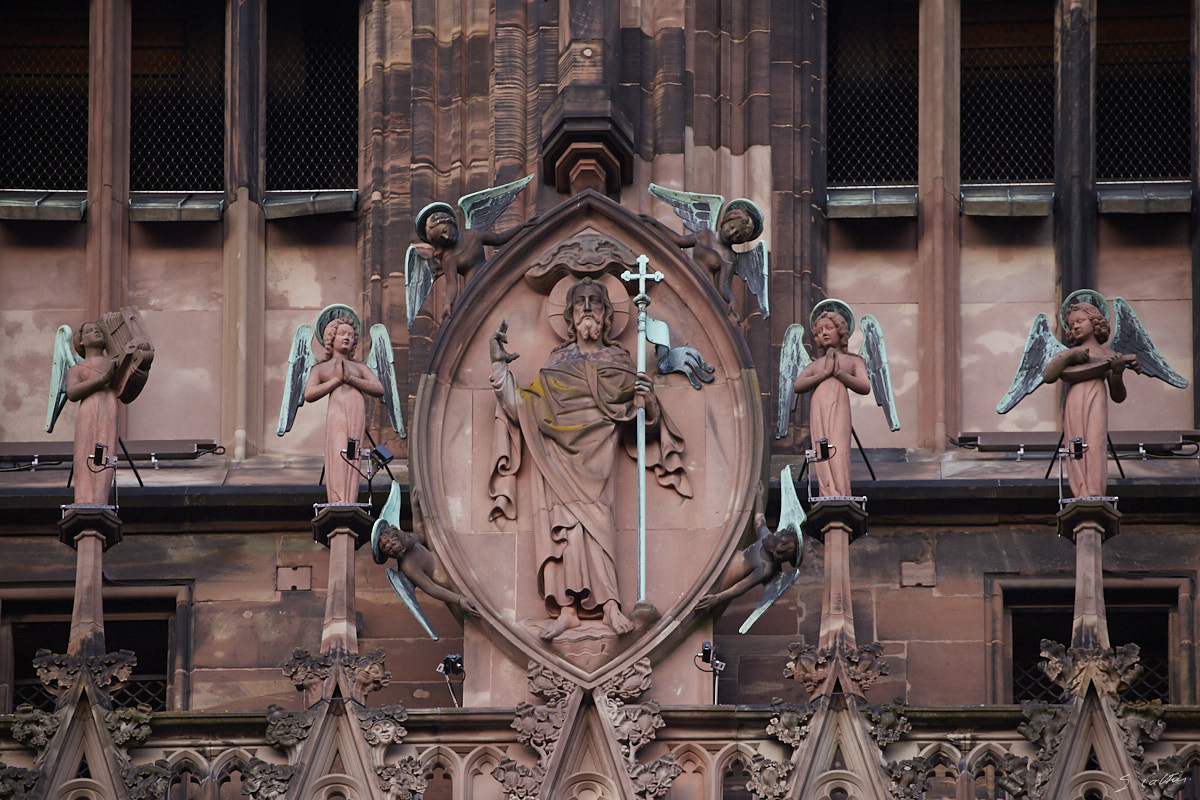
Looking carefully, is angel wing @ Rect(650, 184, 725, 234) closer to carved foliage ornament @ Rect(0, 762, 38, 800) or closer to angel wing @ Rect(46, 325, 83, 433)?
angel wing @ Rect(46, 325, 83, 433)

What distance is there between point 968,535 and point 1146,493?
96 centimetres

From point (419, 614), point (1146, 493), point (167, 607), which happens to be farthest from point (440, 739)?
point (1146, 493)

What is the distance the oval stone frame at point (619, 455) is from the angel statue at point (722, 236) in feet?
0.30

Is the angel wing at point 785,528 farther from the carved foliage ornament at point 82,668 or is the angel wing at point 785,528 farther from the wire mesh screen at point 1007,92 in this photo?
the wire mesh screen at point 1007,92

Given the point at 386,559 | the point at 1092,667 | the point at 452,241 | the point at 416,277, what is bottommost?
the point at 1092,667

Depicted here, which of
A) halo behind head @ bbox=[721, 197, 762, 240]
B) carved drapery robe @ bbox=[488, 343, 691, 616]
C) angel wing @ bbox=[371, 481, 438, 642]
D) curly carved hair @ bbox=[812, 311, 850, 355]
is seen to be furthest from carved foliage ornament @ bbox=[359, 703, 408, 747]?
halo behind head @ bbox=[721, 197, 762, 240]

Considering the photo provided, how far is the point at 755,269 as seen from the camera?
Result: 21719 mm

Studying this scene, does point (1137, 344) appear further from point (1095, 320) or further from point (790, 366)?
point (790, 366)

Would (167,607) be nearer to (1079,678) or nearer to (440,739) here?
(440,739)

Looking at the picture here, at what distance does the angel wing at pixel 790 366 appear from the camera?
70.3 feet

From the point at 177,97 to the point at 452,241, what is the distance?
116 inches

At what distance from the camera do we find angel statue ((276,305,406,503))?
68.3 ft

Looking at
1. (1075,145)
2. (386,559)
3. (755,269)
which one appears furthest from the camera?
(1075,145)

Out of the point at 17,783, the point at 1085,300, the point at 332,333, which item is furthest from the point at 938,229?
the point at 17,783
